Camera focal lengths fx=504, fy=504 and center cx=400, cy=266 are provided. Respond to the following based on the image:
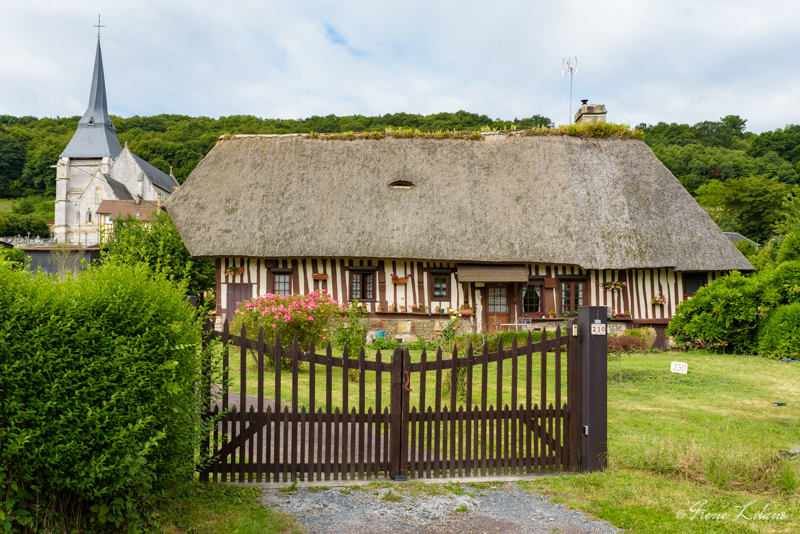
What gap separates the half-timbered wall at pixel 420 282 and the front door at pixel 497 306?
44 centimetres

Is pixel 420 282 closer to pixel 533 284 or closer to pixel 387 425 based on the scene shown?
pixel 533 284

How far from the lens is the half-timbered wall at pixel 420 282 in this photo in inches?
626

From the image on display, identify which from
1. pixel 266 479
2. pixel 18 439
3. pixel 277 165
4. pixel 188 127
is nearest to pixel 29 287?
pixel 18 439

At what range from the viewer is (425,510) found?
3.97 m

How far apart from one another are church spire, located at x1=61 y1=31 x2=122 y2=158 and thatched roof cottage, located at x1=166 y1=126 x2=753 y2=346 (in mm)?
62271

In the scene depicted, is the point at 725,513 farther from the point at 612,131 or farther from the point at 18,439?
the point at 612,131

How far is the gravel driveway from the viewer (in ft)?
12.1

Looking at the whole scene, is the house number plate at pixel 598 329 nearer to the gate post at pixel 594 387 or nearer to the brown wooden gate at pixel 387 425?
the gate post at pixel 594 387

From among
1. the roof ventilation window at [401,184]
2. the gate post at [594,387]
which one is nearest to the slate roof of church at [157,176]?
the roof ventilation window at [401,184]

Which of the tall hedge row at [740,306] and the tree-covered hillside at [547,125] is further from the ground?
the tree-covered hillside at [547,125]

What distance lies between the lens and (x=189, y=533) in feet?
11.2

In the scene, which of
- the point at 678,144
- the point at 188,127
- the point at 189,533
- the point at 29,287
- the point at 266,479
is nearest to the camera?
the point at 29,287

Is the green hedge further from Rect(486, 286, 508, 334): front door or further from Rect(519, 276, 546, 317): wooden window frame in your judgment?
Rect(519, 276, 546, 317): wooden window frame

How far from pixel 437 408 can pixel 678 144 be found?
65792 mm
